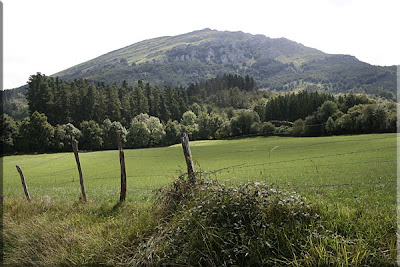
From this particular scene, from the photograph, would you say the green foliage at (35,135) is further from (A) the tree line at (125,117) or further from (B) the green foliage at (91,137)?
(B) the green foliage at (91,137)

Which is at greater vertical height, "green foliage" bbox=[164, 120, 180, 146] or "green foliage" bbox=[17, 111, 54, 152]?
"green foliage" bbox=[17, 111, 54, 152]

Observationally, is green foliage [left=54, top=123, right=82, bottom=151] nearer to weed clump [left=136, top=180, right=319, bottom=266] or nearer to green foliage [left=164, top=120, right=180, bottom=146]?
green foliage [left=164, top=120, right=180, bottom=146]

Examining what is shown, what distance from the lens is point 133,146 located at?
104 meters

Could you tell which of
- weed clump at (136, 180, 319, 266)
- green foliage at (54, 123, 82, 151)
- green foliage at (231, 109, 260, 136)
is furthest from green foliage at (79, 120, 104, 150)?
weed clump at (136, 180, 319, 266)

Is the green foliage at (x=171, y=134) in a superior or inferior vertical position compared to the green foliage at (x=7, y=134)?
inferior

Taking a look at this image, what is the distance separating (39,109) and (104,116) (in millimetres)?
22996

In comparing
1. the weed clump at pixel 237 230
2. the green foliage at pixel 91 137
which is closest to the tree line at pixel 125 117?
the green foliage at pixel 91 137

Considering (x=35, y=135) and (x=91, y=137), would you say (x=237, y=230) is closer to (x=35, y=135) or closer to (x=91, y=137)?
(x=35, y=135)

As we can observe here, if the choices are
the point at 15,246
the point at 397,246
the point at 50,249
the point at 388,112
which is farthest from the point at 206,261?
the point at 388,112

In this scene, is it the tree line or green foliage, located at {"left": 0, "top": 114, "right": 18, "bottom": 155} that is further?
the tree line

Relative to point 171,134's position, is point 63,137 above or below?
above

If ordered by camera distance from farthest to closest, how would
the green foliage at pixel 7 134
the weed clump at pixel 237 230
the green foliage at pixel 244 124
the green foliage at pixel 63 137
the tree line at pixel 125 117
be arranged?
the green foliage at pixel 244 124
the green foliage at pixel 63 137
the tree line at pixel 125 117
the green foliage at pixel 7 134
the weed clump at pixel 237 230

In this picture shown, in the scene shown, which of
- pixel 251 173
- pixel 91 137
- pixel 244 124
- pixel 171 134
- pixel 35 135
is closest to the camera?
pixel 251 173

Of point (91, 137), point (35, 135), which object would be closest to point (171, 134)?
point (91, 137)
